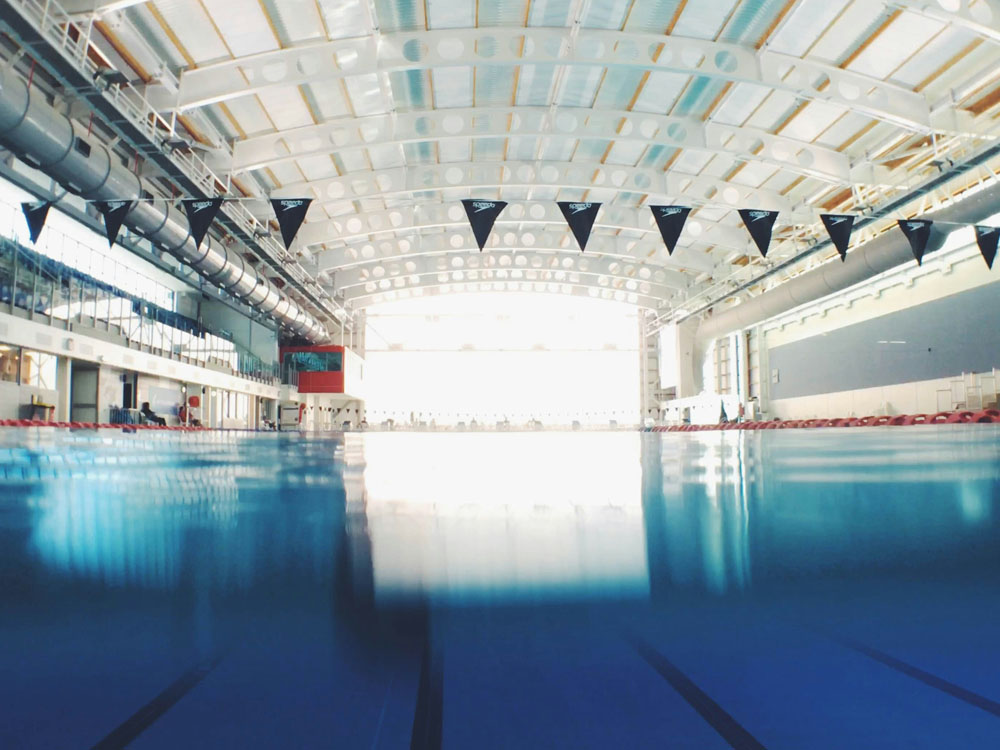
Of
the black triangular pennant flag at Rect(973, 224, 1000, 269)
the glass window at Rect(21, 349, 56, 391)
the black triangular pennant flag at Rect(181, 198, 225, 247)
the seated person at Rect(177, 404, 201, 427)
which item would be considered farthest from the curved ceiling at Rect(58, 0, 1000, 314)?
the seated person at Rect(177, 404, 201, 427)

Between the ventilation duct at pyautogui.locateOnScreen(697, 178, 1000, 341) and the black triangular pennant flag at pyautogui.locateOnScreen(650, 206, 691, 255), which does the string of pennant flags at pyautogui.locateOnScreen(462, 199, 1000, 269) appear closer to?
the black triangular pennant flag at pyautogui.locateOnScreen(650, 206, 691, 255)

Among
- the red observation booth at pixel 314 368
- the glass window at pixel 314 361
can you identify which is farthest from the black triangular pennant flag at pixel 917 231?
the glass window at pixel 314 361

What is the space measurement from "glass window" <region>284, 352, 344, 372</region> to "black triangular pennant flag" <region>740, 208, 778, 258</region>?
902 inches

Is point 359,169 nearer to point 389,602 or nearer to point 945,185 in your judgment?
point 945,185

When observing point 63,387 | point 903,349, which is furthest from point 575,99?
point 63,387

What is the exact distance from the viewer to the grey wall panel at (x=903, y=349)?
16.6m

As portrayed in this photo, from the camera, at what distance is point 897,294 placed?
66.3 ft

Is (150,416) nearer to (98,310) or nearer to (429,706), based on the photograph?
(98,310)

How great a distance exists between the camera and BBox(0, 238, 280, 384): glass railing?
1447 centimetres

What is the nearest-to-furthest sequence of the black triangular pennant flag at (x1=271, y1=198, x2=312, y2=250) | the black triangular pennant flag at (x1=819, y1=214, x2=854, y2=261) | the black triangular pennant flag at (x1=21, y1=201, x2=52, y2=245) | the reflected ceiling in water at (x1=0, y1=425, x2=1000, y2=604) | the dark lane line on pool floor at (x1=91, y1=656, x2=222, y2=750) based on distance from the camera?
the dark lane line on pool floor at (x1=91, y1=656, x2=222, y2=750) → the reflected ceiling in water at (x1=0, y1=425, x2=1000, y2=604) → the black triangular pennant flag at (x1=21, y1=201, x2=52, y2=245) → the black triangular pennant flag at (x1=271, y1=198, x2=312, y2=250) → the black triangular pennant flag at (x1=819, y1=214, x2=854, y2=261)

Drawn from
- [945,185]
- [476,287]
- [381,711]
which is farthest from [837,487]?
[476,287]

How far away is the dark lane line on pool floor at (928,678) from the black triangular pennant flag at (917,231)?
1672 cm

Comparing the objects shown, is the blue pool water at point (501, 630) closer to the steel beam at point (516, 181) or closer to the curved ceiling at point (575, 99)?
the curved ceiling at point (575, 99)

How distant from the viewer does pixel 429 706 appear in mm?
510
